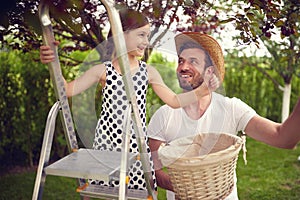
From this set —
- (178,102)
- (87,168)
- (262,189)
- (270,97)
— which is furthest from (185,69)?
(270,97)

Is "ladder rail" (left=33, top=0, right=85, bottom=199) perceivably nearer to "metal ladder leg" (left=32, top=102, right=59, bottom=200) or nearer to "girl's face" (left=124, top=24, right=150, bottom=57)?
"metal ladder leg" (left=32, top=102, right=59, bottom=200)

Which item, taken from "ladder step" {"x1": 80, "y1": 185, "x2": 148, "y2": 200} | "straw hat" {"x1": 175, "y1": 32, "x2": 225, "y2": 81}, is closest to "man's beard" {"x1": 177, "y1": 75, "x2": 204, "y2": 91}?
"straw hat" {"x1": 175, "y1": 32, "x2": 225, "y2": 81}

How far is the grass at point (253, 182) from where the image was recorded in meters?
4.02

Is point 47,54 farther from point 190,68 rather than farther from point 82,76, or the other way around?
point 190,68

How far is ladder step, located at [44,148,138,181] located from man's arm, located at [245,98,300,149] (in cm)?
59

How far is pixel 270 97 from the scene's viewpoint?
6.30 m

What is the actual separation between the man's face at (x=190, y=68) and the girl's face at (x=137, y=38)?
0.58 feet

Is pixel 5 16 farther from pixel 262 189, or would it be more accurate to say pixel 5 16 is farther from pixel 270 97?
pixel 270 97

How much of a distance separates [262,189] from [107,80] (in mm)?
2700

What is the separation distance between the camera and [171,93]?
1.86m

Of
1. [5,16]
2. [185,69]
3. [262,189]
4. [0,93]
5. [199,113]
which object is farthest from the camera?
[0,93]

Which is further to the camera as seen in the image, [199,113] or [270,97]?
[270,97]

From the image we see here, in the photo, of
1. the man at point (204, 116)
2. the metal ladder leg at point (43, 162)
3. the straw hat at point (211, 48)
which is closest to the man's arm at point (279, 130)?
the man at point (204, 116)

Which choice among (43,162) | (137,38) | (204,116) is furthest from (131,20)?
(43,162)
